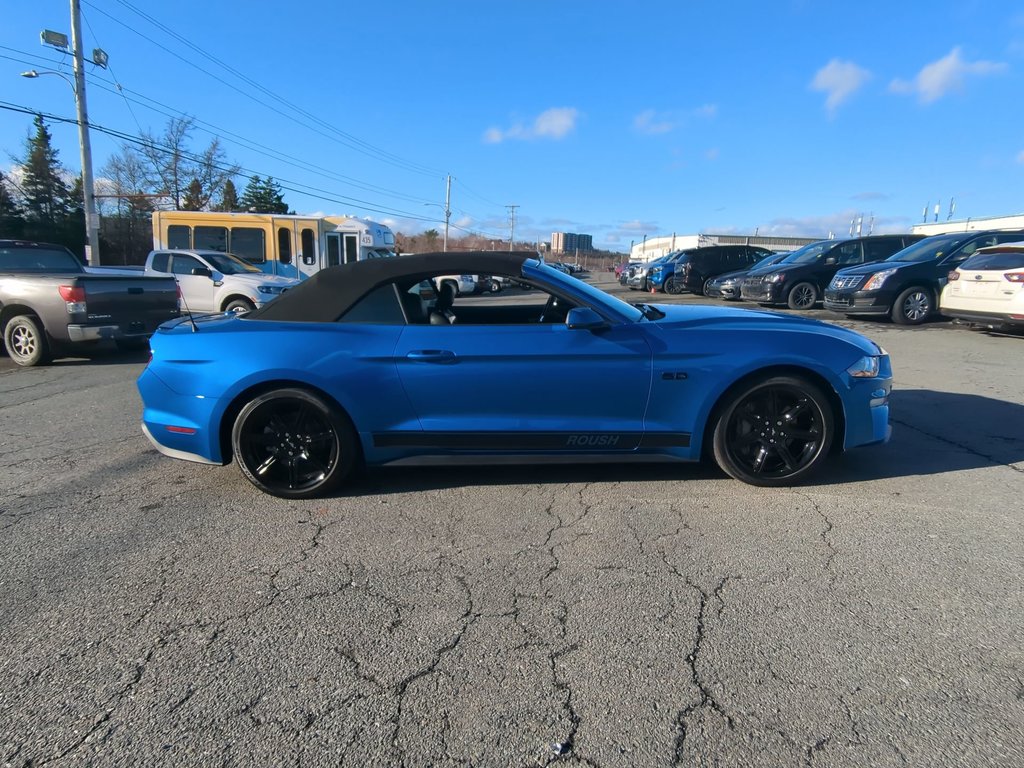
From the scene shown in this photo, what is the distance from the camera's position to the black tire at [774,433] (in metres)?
3.65

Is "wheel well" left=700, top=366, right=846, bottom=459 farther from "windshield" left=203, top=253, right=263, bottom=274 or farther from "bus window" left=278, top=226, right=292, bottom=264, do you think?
"bus window" left=278, top=226, right=292, bottom=264

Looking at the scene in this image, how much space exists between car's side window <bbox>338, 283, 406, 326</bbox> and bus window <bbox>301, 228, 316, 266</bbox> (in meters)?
17.4

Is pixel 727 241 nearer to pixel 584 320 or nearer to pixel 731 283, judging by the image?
pixel 731 283

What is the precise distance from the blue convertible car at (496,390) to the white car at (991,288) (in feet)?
23.8

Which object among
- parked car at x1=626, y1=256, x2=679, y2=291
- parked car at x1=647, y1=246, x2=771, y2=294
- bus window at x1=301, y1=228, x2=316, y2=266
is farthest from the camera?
parked car at x1=626, y1=256, x2=679, y2=291

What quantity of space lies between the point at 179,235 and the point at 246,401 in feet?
61.8

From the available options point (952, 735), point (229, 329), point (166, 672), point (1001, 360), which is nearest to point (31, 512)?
point (229, 329)

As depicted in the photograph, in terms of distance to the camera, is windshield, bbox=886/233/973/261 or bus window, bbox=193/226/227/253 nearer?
windshield, bbox=886/233/973/261

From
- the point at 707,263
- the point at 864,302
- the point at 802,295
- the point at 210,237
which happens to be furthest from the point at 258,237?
the point at 864,302

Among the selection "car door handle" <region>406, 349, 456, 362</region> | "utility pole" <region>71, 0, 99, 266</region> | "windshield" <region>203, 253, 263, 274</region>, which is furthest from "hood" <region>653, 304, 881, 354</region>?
"utility pole" <region>71, 0, 99, 266</region>

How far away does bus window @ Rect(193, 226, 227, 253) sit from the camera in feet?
63.2

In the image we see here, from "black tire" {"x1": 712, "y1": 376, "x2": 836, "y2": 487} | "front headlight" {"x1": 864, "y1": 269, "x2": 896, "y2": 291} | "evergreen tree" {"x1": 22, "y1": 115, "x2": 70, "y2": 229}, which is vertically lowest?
"black tire" {"x1": 712, "y1": 376, "x2": 836, "y2": 487}

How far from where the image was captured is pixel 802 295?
14.2 metres

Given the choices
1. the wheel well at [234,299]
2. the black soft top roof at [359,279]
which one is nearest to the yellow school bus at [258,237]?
the wheel well at [234,299]
